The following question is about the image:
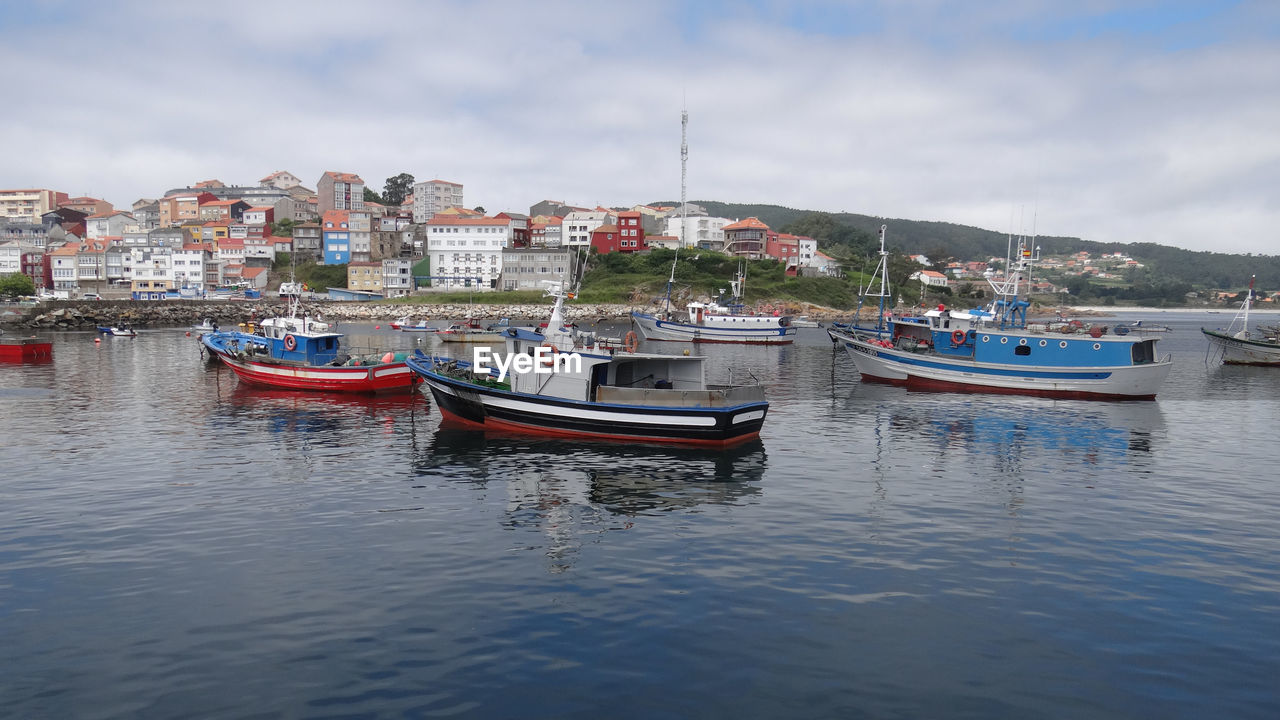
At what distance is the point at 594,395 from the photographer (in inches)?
1147

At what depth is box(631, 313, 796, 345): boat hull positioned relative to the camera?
88812 mm

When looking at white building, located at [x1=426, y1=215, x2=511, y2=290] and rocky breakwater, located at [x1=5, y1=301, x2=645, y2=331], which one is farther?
white building, located at [x1=426, y1=215, x2=511, y2=290]

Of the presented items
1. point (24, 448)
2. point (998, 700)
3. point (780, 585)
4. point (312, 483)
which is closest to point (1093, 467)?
point (780, 585)

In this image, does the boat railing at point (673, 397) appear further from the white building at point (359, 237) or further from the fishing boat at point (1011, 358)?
the white building at point (359, 237)

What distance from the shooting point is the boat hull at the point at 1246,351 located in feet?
209

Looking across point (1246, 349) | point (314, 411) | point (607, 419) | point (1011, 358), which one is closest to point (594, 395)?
point (607, 419)

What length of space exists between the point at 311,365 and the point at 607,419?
2300 centimetres

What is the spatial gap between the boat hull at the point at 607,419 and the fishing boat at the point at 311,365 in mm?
10426

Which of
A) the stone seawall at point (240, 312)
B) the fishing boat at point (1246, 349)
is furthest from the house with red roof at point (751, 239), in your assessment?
the fishing boat at point (1246, 349)

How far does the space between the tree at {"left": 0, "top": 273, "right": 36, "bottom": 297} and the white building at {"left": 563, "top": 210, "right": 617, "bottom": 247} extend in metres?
93.7

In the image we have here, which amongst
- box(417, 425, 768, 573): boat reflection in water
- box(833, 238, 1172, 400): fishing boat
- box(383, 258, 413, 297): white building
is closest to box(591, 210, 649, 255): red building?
box(383, 258, 413, 297): white building

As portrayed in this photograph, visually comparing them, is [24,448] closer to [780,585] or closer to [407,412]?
[407,412]

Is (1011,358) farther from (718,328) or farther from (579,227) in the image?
(579,227)

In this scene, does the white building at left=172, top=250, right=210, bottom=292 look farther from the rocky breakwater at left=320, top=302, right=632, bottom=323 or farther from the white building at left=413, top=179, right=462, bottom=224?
the white building at left=413, top=179, right=462, bottom=224
